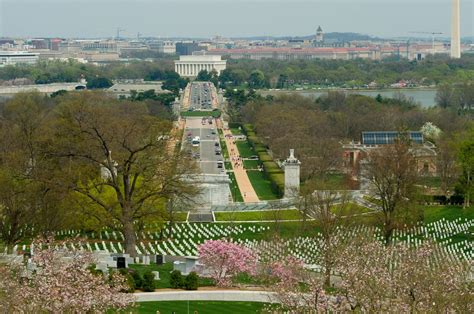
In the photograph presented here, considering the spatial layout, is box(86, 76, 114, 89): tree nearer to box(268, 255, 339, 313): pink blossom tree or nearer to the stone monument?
the stone monument

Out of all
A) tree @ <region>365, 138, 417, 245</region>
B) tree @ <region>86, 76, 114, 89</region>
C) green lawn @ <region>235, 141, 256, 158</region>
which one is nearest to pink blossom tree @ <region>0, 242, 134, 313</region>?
tree @ <region>365, 138, 417, 245</region>

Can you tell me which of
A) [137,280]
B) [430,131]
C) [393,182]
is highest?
[393,182]

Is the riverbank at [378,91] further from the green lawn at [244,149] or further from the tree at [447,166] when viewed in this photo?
the tree at [447,166]

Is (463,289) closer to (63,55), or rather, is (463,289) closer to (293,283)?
(293,283)

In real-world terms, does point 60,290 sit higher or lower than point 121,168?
lower

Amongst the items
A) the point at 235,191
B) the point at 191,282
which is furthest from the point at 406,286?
the point at 235,191

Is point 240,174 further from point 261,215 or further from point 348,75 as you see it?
point 348,75

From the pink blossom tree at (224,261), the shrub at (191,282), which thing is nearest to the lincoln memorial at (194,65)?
the pink blossom tree at (224,261)

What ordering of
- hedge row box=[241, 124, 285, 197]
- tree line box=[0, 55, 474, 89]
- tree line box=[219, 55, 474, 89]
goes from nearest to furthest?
hedge row box=[241, 124, 285, 197] → tree line box=[219, 55, 474, 89] → tree line box=[0, 55, 474, 89]
